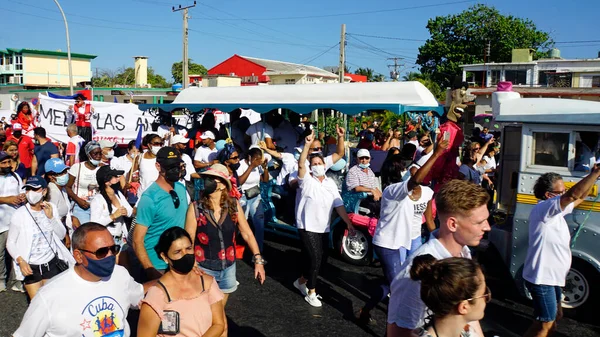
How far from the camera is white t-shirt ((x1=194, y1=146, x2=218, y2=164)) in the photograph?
32.6 ft

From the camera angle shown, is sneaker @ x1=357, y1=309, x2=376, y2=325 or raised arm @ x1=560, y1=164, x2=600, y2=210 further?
sneaker @ x1=357, y1=309, x2=376, y2=325

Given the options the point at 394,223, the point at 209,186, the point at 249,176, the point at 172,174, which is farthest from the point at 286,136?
the point at 209,186

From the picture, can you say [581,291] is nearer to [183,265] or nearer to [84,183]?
[183,265]

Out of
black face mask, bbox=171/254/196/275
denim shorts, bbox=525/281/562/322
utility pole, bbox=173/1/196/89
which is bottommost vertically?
denim shorts, bbox=525/281/562/322

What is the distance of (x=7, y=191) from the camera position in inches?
260

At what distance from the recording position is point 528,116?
606 cm

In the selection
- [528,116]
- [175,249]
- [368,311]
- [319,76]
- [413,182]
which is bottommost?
[368,311]

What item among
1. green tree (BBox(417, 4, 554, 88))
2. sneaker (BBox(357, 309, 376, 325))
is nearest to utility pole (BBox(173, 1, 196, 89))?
sneaker (BBox(357, 309, 376, 325))

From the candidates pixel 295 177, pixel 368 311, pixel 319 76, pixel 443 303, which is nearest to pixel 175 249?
pixel 443 303

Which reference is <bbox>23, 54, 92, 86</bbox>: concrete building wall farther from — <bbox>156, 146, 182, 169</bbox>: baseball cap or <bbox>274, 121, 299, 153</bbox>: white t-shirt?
<bbox>156, 146, 182, 169</bbox>: baseball cap

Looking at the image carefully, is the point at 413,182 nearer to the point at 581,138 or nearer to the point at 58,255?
the point at 581,138

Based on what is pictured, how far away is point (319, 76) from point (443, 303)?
49105 mm

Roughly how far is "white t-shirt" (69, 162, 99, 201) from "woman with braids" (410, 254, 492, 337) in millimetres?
5778

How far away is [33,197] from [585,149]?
18.5 feet
